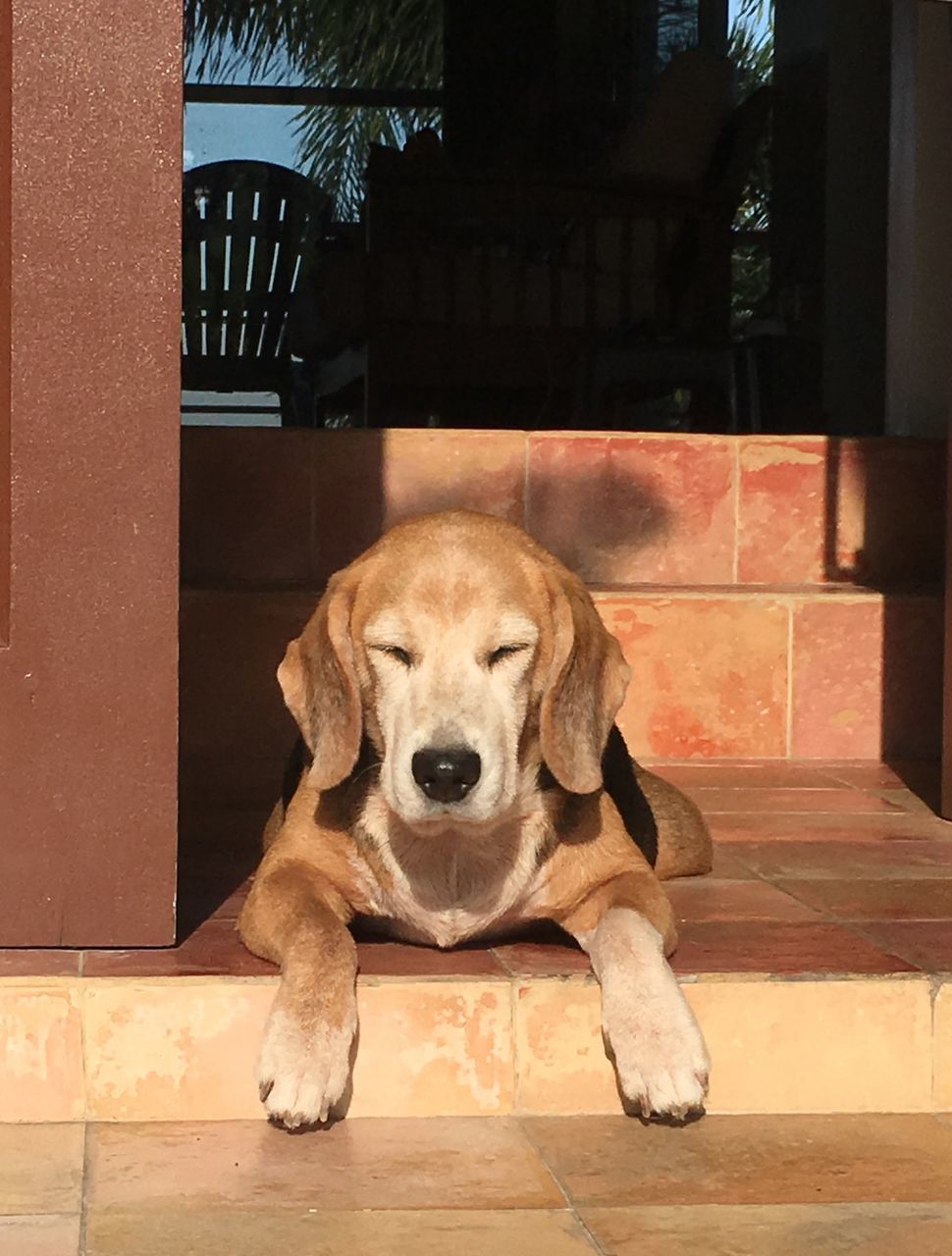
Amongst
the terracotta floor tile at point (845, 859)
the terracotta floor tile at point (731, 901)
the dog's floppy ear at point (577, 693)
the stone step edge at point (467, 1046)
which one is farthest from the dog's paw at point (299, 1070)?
the terracotta floor tile at point (845, 859)

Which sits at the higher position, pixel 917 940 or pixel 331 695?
pixel 331 695

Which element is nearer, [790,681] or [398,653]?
[398,653]

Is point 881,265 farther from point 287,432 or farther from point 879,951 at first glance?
point 879,951

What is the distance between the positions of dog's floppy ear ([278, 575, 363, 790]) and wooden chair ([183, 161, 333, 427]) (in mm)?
5915

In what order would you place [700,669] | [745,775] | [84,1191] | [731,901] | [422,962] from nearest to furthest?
[84,1191], [422,962], [731,901], [745,775], [700,669]

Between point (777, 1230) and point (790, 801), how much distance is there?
2818 millimetres

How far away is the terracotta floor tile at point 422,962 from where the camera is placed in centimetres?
374

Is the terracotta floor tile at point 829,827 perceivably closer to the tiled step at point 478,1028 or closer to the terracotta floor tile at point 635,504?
the tiled step at point 478,1028

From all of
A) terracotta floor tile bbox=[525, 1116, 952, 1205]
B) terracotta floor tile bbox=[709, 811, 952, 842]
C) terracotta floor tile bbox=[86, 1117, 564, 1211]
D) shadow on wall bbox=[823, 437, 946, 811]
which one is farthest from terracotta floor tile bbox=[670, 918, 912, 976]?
shadow on wall bbox=[823, 437, 946, 811]

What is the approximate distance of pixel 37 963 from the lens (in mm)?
3756

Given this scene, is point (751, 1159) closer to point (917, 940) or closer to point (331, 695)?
point (917, 940)

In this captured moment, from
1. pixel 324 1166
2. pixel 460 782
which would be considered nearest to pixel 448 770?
pixel 460 782

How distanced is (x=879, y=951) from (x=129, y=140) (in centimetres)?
218

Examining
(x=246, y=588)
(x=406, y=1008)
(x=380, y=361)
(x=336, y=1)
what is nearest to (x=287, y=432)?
(x=246, y=588)
